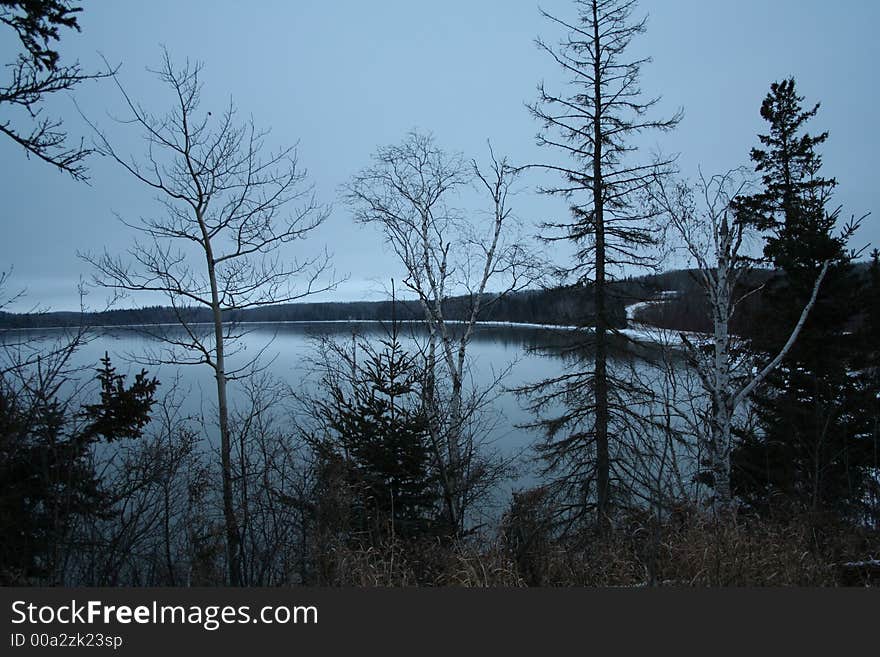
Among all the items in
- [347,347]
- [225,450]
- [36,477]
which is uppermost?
[347,347]

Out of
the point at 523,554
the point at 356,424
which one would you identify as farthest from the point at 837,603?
the point at 356,424

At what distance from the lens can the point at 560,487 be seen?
40.5ft

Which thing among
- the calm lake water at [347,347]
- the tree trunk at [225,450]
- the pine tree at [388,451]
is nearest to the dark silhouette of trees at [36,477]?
the calm lake water at [347,347]

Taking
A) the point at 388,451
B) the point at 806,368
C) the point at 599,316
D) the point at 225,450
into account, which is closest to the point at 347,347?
the point at 225,450

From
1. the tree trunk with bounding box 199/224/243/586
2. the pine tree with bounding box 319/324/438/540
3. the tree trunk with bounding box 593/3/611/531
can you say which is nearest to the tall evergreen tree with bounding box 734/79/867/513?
the tree trunk with bounding box 593/3/611/531

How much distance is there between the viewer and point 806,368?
13148 millimetres

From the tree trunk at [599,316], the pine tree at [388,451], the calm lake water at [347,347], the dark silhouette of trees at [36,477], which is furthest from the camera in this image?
the tree trunk at [599,316]

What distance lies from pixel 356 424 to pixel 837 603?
7844mm

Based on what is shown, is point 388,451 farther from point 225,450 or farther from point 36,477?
point 36,477

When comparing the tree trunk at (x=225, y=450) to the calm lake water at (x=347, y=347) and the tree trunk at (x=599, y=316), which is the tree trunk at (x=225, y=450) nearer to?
the calm lake water at (x=347, y=347)

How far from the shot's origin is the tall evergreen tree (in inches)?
478

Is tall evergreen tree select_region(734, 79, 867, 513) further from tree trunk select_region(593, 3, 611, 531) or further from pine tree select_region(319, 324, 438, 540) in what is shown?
pine tree select_region(319, 324, 438, 540)

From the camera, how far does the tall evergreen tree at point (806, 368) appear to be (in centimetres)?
1215

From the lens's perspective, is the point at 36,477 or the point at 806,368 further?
the point at 806,368
